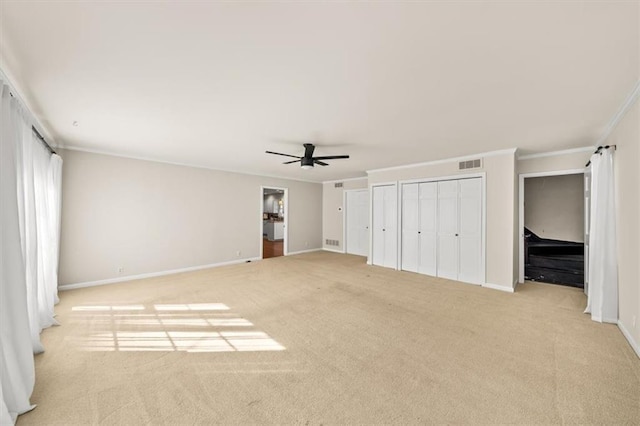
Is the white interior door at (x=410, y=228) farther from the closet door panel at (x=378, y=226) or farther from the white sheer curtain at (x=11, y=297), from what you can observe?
the white sheer curtain at (x=11, y=297)

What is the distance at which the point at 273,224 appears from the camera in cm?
1122

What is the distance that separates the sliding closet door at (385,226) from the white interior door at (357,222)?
1081 mm

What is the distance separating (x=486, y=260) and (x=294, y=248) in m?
5.25

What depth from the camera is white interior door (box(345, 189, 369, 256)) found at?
25.4 feet

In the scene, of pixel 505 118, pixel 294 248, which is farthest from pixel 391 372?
pixel 294 248

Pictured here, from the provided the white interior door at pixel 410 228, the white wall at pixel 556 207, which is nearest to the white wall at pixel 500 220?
the white interior door at pixel 410 228

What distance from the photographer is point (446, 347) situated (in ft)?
8.48

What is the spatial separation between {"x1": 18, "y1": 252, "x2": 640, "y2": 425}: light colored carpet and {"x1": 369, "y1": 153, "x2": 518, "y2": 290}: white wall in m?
0.50

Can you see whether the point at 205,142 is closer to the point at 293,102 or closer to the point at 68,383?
the point at 293,102

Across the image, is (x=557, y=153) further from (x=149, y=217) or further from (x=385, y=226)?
(x=149, y=217)

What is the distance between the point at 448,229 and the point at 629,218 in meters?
2.64

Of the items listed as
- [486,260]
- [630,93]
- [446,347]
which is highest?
[630,93]

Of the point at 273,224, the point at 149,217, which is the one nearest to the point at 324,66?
the point at 149,217

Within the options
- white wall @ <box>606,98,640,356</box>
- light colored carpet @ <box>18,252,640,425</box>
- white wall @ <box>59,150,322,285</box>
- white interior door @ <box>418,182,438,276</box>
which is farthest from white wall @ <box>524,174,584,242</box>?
white wall @ <box>59,150,322,285</box>
